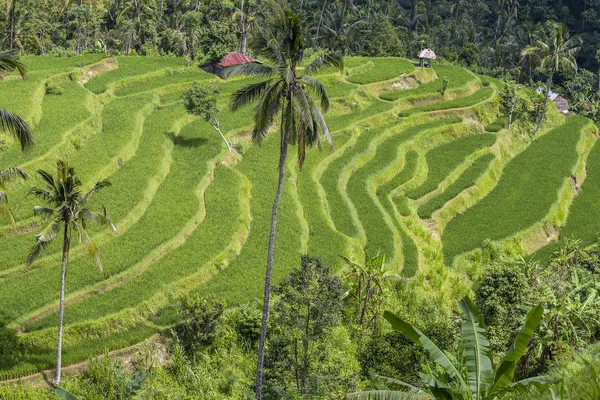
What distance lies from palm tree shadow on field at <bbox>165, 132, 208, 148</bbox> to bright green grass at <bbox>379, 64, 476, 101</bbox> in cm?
2278

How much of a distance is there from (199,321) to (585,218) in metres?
34.9

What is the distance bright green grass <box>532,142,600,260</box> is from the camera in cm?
4541

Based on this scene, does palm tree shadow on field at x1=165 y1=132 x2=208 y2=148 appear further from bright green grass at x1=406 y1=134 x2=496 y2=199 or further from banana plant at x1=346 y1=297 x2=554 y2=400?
banana plant at x1=346 y1=297 x2=554 y2=400

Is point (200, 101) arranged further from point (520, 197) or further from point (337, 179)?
point (520, 197)

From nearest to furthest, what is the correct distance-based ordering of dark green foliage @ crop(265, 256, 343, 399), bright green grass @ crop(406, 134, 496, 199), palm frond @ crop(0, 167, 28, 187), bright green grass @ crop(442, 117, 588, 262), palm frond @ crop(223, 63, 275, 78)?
palm frond @ crop(0, 167, 28, 187)
palm frond @ crop(223, 63, 275, 78)
dark green foliage @ crop(265, 256, 343, 399)
bright green grass @ crop(442, 117, 588, 262)
bright green grass @ crop(406, 134, 496, 199)

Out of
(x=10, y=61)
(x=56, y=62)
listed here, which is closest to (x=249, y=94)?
(x=10, y=61)

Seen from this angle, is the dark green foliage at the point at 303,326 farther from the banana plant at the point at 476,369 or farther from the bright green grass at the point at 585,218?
the bright green grass at the point at 585,218

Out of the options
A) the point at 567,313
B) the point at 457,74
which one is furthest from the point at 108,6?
the point at 567,313

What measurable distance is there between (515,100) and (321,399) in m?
54.0

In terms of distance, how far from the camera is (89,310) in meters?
28.0

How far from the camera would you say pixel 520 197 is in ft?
170

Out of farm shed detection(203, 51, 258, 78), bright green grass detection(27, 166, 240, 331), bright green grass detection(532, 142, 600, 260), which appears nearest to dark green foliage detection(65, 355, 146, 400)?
bright green grass detection(27, 166, 240, 331)

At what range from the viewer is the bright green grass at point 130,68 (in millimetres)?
53425

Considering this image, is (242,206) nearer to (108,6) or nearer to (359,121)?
(359,121)
